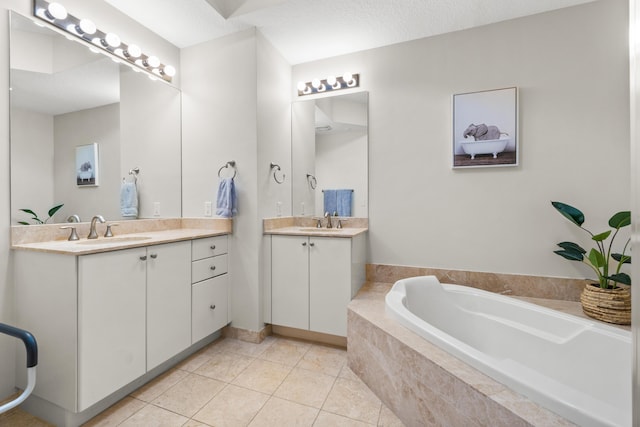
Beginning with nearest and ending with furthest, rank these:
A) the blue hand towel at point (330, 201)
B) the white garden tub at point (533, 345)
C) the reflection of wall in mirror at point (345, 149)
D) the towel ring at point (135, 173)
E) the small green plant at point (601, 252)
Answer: the white garden tub at point (533, 345)
the small green plant at point (601, 252)
the towel ring at point (135, 173)
the reflection of wall in mirror at point (345, 149)
the blue hand towel at point (330, 201)

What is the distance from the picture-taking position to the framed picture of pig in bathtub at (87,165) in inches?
73.4

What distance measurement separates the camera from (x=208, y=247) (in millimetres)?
2121

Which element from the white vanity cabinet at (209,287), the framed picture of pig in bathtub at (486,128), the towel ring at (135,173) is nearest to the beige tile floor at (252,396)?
the white vanity cabinet at (209,287)

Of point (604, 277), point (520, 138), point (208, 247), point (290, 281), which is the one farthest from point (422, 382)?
point (520, 138)

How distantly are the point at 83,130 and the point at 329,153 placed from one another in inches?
69.5

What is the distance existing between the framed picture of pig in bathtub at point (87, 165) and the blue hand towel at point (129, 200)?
195mm

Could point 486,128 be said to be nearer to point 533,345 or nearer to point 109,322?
point 533,345

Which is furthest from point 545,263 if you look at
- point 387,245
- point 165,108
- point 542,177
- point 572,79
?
point 165,108

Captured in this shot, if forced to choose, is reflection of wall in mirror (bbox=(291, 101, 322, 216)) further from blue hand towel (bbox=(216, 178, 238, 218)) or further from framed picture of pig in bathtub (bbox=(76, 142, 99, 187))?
framed picture of pig in bathtub (bbox=(76, 142, 99, 187))

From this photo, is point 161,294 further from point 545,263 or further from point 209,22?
point 545,263

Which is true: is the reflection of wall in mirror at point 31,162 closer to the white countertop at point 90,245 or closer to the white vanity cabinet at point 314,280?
the white countertop at point 90,245

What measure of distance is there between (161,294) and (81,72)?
1.50 meters

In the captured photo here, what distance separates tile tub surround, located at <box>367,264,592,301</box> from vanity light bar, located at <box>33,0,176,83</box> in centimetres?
238

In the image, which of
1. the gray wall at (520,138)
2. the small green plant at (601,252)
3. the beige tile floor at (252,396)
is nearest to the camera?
the beige tile floor at (252,396)
